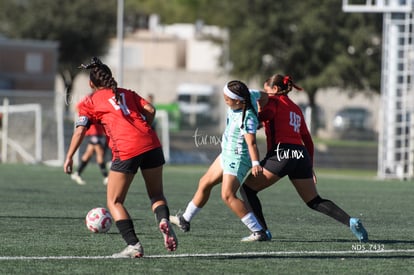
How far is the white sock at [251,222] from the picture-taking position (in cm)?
1069

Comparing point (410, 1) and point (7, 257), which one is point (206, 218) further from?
point (410, 1)

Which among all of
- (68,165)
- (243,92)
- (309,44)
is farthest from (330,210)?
(309,44)

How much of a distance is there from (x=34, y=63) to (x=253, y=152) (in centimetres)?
4304

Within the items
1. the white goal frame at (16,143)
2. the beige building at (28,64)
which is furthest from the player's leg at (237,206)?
the beige building at (28,64)

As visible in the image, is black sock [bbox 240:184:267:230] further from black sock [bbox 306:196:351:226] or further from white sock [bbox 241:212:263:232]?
black sock [bbox 306:196:351:226]

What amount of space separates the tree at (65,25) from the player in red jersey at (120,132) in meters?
53.9

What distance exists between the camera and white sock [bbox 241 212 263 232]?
10688mm

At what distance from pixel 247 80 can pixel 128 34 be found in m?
31.8

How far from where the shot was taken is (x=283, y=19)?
51094mm

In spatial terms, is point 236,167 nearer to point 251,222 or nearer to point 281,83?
point 251,222

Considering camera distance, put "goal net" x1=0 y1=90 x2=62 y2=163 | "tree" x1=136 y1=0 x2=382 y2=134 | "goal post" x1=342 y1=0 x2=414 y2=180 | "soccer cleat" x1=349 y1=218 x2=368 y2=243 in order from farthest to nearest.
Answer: "tree" x1=136 y1=0 x2=382 y2=134, "goal net" x1=0 y1=90 x2=62 y2=163, "goal post" x1=342 y1=0 x2=414 y2=180, "soccer cleat" x1=349 y1=218 x2=368 y2=243

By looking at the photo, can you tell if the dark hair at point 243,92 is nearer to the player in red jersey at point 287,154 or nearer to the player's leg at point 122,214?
the player in red jersey at point 287,154

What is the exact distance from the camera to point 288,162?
1087 cm

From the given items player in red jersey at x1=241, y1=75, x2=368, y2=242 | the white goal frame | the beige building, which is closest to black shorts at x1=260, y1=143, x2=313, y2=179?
player in red jersey at x1=241, y1=75, x2=368, y2=242
